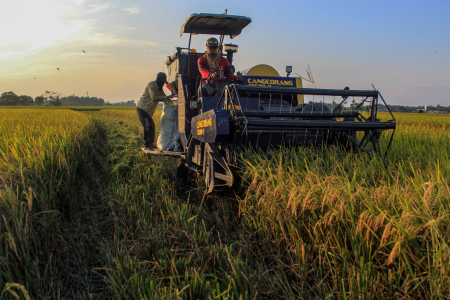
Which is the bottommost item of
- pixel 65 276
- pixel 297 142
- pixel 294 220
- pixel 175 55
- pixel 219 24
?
pixel 65 276

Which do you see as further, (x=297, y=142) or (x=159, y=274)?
(x=297, y=142)

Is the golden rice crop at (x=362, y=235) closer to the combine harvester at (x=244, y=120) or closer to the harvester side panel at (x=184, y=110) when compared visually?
the combine harvester at (x=244, y=120)

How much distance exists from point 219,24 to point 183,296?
507 centimetres

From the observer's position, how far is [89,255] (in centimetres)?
284

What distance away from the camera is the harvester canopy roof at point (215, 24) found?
545cm

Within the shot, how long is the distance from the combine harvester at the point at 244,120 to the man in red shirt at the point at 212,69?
21 cm

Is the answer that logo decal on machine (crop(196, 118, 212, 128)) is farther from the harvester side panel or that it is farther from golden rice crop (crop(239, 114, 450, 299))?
the harvester side panel

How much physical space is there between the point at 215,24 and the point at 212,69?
0.96 meters

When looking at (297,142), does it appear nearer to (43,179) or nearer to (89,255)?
(89,255)

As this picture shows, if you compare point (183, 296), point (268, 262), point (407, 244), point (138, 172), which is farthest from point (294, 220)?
point (138, 172)

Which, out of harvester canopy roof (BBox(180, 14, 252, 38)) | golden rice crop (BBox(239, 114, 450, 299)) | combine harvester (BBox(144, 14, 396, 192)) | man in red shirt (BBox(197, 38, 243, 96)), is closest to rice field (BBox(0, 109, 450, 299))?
golden rice crop (BBox(239, 114, 450, 299))

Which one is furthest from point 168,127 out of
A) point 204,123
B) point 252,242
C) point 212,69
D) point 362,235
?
point 362,235

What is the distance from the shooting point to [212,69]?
18.1 feet

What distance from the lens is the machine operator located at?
6.83 meters
